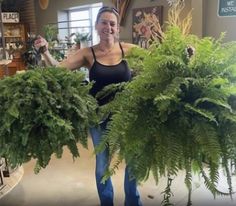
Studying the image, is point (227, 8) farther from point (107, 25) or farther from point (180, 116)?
point (180, 116)

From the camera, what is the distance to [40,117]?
1175 mm

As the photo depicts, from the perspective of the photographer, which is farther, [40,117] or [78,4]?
[78,4]

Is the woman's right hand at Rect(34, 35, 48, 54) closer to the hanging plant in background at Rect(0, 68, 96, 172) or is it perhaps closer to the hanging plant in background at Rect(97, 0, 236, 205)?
the hanging plant in background at Rect(0, 68, 96, 172)

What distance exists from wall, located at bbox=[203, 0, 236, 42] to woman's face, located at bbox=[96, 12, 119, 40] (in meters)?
2.32

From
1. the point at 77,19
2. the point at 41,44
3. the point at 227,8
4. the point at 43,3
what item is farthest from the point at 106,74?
the point at 43,3

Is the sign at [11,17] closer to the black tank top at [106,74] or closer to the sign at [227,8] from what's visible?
the sign at [227,8]

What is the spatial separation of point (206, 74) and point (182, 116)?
19 centimetres

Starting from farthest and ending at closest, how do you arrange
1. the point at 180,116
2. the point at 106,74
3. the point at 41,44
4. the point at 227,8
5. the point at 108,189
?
the point at 227,8, the point at 108,189, the point at 41,44, the point at 106,74, the point at 180,116

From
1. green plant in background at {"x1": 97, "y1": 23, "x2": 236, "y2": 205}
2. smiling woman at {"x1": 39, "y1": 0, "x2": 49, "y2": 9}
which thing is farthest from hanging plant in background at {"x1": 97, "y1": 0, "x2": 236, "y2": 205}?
smiling woman at {"x1": 39, "y1": 0, "x2": 49, "y2": 9}

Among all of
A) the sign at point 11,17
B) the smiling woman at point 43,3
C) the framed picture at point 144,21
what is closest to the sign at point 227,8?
the framed picture at point 144,21

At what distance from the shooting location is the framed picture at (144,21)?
14.2 feet

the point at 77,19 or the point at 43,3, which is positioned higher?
the point at 43,3

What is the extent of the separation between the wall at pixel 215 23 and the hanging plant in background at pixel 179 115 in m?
2.91

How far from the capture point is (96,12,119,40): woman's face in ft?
6.12
